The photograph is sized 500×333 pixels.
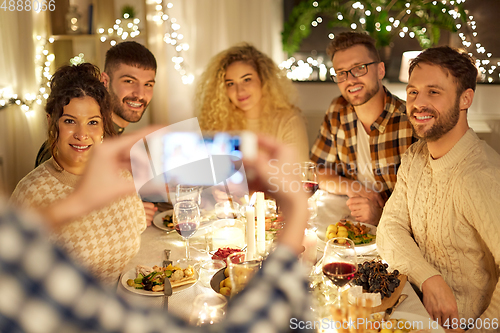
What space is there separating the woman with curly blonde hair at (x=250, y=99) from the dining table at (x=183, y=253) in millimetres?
607

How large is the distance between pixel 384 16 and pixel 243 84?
1.38 metres

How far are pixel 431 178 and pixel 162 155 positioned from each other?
3.51ft

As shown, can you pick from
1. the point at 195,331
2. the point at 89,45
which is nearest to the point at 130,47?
the point at 89,45

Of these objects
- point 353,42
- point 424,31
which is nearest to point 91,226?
→ point 353,42

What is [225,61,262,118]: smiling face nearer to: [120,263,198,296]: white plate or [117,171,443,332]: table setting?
[117,171,443,332]: table setting

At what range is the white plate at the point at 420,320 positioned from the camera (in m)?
0.93

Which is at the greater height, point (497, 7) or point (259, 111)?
point (497, 7)

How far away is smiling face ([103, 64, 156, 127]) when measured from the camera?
6.27ft

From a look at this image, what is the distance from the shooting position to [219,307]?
0.70 m

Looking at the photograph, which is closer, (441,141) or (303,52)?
(441,141)

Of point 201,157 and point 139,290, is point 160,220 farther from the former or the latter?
point 201,157

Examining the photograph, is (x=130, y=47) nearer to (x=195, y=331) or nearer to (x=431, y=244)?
(x=431, y=244)

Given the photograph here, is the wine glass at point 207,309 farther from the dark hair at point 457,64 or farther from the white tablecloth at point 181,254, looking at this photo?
the dark hair at point 457,64

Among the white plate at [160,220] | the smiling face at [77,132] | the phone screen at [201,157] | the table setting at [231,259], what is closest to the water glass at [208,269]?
the table setting at [231,259]
